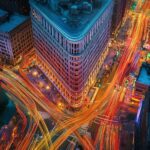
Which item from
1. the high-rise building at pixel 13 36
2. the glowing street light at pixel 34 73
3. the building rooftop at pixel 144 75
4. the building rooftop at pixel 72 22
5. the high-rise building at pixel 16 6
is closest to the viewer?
the building rooftop at pixel 72 22

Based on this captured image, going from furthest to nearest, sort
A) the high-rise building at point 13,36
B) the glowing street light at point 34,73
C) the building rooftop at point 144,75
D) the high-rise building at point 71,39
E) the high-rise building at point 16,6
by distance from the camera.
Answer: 1. the high-rise building at point 16,6
2. the glowing street light at point 34,73
3. the high-rise building at point 13,36
4. the building rooftop at point 144,75
5. the high-rise building at point 71,39

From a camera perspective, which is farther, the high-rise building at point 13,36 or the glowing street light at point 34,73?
the glowing street light at point 34,73

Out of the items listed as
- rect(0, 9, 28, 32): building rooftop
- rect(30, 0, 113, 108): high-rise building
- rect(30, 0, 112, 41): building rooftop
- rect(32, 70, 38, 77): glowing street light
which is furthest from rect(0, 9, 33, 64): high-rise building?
rect(30, 0, 112, 41): building rooftop

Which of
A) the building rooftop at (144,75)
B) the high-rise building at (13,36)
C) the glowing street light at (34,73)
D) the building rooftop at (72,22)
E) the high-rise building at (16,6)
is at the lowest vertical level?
the glowing street light at (34,73)

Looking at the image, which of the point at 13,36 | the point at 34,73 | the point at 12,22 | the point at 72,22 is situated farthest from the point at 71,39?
the point at 12,22

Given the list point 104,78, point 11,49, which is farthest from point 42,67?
point 104,78

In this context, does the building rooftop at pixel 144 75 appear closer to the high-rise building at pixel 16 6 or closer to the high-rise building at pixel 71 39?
the high-rise building at pixel 71 39

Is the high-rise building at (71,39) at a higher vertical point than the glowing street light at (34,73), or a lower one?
higher

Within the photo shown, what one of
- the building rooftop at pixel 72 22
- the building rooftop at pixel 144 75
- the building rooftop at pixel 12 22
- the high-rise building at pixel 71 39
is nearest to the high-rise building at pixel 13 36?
the building rooftop at pixel 12 22

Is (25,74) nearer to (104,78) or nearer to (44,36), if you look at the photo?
(44,36)
